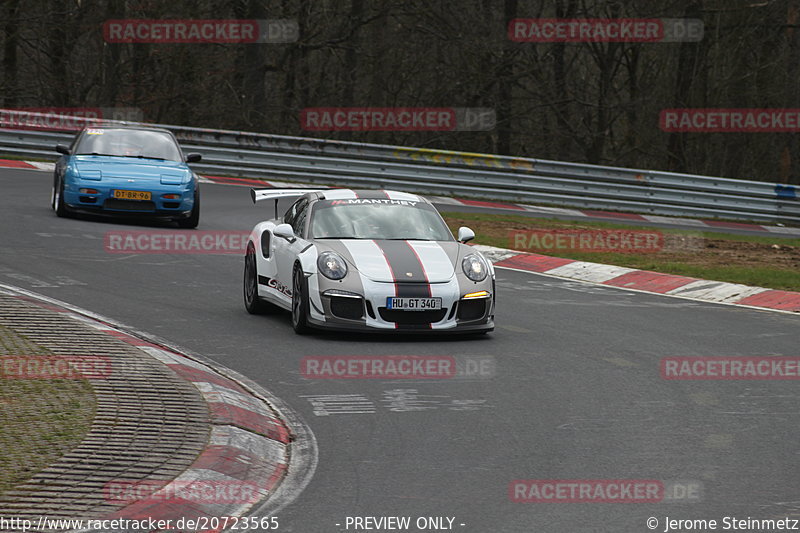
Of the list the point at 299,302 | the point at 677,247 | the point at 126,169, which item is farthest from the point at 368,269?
the point at 677,247

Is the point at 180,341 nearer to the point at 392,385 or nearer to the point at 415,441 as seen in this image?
the point at 392,385

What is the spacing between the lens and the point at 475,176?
27172 mm

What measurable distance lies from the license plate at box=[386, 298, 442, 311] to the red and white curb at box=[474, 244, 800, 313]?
485 cm

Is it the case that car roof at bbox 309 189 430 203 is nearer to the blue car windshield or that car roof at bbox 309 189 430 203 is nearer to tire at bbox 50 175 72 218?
tire at bbox 50 175 72 218

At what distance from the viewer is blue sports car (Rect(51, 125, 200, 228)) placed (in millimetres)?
17344

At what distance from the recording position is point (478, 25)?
112 ft

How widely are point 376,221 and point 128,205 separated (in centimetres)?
663

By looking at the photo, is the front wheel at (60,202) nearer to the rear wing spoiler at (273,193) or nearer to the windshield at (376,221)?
the rear wing spoiler at (273,193)

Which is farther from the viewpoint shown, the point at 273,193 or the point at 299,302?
the point at 273,193

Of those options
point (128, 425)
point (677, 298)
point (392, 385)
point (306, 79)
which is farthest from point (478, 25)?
point (128, 425)

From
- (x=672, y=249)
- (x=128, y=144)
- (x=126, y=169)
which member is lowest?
(x=672, y=249)

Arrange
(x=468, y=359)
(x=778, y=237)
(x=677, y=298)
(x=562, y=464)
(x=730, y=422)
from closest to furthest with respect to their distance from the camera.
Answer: (x=562, y=464) < (x=730, y=422) < (x=468, y=359) < (x=677, y=298) < (x=778, y=237)

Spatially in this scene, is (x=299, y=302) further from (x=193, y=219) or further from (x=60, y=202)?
(x=60, y=202)

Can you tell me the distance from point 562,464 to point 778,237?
19222 mm
